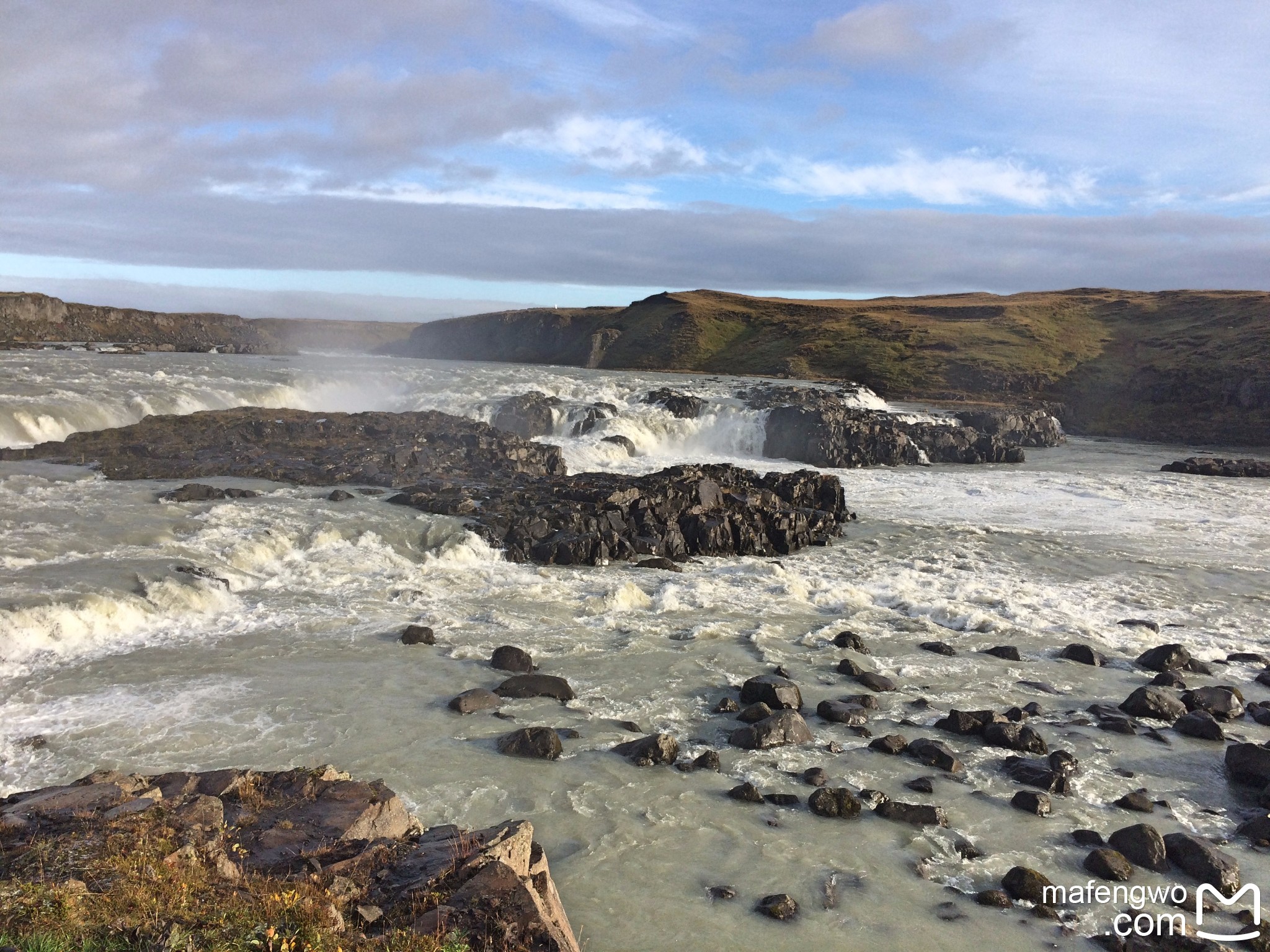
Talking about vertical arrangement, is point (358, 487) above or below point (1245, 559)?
above

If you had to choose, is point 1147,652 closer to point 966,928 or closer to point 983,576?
point 983,576

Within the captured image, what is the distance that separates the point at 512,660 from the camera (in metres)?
14.3

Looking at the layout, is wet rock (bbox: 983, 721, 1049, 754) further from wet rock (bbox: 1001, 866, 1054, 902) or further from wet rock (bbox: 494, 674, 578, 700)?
wet rock (bbox: 494, 674, 578, 700)

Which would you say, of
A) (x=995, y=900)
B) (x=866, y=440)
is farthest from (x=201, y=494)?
(x=866, y=440)

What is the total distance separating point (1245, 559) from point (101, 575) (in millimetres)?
30133

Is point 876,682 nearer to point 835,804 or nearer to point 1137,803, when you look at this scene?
point 1137,803

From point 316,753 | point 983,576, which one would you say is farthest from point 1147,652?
point 316,753

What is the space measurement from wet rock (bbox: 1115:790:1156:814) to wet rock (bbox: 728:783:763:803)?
455 cm

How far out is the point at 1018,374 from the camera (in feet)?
245

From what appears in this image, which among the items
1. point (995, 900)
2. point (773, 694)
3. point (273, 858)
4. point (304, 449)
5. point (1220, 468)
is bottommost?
point (995, 900)

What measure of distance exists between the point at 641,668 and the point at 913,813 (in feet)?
19.1

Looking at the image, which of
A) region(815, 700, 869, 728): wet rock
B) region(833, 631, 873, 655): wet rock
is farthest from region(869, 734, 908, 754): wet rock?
region(833, 631, 873, 655): wet rock

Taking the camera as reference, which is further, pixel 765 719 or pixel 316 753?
pixel 765 719

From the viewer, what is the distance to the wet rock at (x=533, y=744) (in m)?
11.0
